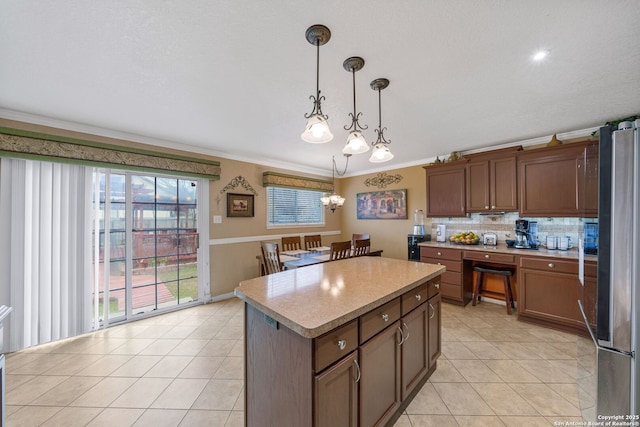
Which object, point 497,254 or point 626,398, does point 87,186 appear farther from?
point 497,254

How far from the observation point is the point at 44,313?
101 inches

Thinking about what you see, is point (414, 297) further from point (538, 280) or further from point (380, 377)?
point (538, 280)

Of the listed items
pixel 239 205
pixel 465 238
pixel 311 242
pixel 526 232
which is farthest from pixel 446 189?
pixel 239 205

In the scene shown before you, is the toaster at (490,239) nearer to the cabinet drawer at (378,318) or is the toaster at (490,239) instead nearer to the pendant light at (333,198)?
the pendant light at (333,198)

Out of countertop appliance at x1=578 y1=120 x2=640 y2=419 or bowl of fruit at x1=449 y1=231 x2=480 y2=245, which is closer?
countertop appliance at x1=578 y1=120 x2=640 y2=419

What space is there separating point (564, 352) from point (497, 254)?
3.85ft

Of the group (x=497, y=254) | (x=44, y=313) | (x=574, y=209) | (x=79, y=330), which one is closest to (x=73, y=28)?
(x=44, y=313)

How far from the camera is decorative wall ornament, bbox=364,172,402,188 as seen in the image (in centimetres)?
491

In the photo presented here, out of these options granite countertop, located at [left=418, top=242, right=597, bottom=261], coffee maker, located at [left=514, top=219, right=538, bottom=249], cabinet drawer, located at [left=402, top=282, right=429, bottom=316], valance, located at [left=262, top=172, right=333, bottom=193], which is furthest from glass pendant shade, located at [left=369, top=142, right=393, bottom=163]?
valance, located at [left=262, top=172, right=333, bottom=193]

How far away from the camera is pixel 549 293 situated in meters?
2.80

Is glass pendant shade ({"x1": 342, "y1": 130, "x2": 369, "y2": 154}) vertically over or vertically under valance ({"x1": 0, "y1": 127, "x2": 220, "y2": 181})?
under

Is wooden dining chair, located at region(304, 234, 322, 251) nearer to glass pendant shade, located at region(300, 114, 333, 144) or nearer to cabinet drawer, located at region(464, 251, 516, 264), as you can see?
cabinet drawer, located at region(464, 251, 516, 264)

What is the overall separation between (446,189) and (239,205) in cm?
354

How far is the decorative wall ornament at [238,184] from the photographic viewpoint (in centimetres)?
404
